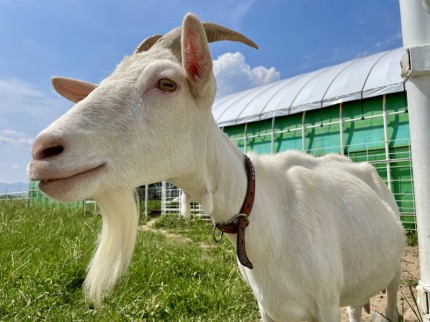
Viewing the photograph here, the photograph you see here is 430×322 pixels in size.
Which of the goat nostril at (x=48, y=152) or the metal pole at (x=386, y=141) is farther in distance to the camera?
the metal pole at (x=386, y=141)

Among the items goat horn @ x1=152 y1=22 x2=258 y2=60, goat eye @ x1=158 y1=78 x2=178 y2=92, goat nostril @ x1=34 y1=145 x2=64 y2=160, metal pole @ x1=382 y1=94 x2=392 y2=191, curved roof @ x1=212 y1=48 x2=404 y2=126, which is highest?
curved roof @ x1=212 y1=48 x2=404 y2=126

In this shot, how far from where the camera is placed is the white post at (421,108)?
1.78 meters

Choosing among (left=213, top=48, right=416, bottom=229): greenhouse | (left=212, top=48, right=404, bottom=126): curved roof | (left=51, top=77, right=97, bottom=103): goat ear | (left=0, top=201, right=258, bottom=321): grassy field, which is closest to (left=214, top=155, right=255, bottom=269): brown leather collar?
(left=51, top=77, right=97, bottom=103): goat ear

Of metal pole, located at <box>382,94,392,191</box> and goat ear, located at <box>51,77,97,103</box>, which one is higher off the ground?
metal pole, located at <box>382,94,392,191</box>

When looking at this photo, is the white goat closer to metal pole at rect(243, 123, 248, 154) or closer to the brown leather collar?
the brown leather collar

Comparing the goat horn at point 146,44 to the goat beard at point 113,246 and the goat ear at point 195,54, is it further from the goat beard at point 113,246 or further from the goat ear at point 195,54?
the goat beard at point 113,246

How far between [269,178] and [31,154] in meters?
1.31

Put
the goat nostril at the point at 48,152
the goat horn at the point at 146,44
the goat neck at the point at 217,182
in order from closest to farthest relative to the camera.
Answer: the goat nostril at the point at 48,152
the goat neck at the point at 217,182
the goat horn at the point at 146,44

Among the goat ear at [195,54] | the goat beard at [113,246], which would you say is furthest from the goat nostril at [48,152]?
the goat ear at [195,54]

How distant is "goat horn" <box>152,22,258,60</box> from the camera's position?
1.68m

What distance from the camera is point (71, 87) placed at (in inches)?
74.1

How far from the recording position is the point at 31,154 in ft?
3.98

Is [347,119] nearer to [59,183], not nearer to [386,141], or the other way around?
[386,141]

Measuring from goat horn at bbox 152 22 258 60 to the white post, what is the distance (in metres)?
0.78
